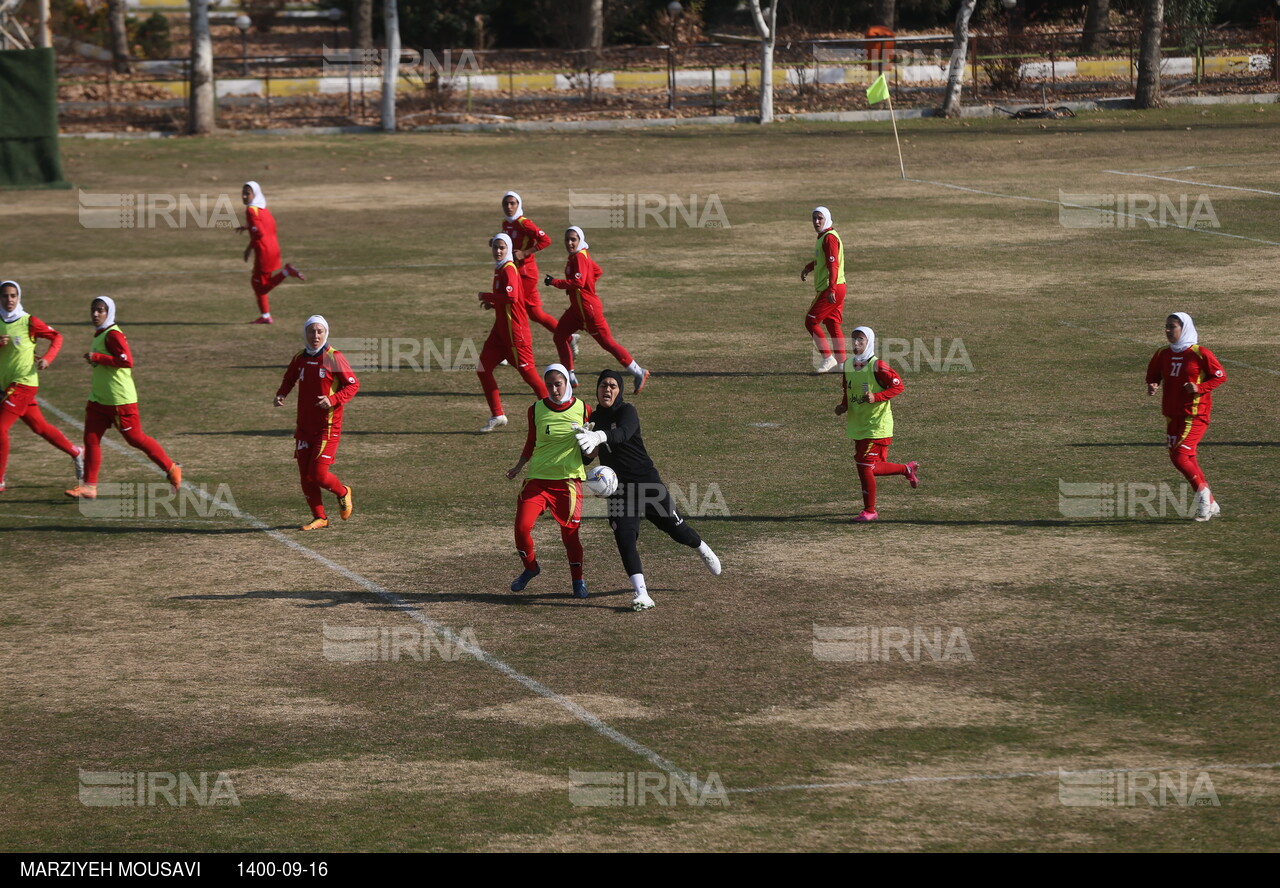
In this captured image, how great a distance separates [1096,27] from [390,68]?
26.4m

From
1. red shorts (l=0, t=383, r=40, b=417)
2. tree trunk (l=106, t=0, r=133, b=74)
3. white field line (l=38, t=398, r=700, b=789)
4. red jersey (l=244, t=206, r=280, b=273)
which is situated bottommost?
white field line (l=38, t=398, r=700, b=789)

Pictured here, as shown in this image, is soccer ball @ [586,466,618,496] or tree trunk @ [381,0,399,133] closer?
soccer ball @ [586,466,618,496]

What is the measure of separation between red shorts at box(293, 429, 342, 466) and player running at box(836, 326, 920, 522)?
4.59 metres

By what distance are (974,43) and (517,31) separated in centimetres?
1983

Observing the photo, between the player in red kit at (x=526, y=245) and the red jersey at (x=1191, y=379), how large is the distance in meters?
8.33

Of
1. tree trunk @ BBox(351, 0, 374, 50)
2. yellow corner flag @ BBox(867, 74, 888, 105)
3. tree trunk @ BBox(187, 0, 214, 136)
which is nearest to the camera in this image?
yellow corner flag @ BBox(867, 74, 888, 105)

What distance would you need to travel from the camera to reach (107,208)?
3819cm

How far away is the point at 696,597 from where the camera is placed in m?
13.0

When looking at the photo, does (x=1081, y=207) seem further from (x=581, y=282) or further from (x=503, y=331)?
(x=503, y=331)

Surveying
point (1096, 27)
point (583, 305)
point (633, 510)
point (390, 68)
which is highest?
point (1096, 27)

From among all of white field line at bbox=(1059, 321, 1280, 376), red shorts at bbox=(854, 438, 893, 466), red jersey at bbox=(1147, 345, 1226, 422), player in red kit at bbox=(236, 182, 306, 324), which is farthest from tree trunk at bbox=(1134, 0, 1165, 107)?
red shorts at bbox=(854, 438, 893, 466)

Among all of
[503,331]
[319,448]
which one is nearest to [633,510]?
[319,448]

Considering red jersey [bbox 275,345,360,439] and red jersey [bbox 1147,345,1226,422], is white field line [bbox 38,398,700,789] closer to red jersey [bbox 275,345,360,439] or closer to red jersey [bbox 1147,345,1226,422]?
red jersey [bbox 275,345,360,439]

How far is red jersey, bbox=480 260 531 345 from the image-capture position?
18312 millimetres
